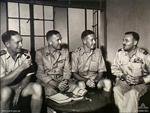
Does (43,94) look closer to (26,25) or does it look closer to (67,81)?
(67,81)

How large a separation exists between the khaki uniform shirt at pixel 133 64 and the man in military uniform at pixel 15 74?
1.06 feet

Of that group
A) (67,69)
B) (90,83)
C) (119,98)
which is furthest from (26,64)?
(119,98)

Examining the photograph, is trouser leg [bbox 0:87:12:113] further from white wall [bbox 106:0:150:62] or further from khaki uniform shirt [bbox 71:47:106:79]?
white wall [bbox 106:0:150:62]

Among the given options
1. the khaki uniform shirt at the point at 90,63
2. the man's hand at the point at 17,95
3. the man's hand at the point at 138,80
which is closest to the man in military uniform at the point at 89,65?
the khaki uniform shirt at the point at 90,63

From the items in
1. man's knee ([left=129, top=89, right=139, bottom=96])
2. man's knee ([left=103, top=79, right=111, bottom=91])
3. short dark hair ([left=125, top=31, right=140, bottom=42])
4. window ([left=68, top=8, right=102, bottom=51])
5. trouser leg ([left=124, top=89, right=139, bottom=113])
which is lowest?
trouser leg ([left=124, top=89, right=139, bottom=113])

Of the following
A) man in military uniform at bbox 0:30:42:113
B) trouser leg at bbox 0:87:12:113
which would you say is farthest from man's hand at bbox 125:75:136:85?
trouser leg at bbox 0:87:12:113

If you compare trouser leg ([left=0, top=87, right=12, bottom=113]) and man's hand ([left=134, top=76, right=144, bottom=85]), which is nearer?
trouser leg ([left=0, top=87, right=12, bottom=113])

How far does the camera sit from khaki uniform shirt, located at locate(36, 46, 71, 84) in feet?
3.26

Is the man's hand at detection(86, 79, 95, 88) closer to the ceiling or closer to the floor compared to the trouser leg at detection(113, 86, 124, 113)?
closer to the ceiling

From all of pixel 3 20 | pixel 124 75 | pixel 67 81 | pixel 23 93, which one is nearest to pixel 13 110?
pixel 23 93

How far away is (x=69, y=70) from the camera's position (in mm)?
1012

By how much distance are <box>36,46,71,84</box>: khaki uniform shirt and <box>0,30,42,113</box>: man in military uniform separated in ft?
0.13

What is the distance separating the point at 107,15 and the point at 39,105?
0.44 m

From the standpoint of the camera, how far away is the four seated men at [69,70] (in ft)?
3.16
